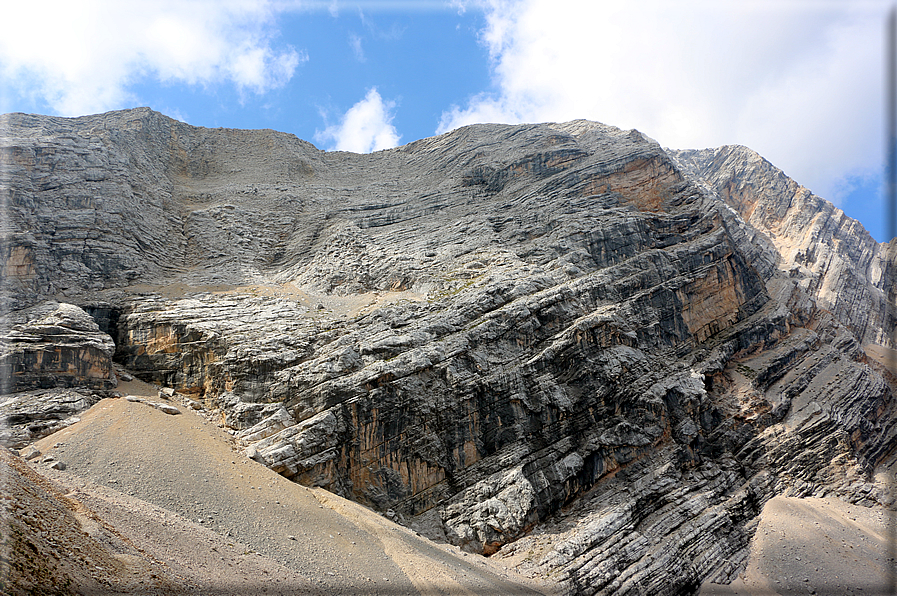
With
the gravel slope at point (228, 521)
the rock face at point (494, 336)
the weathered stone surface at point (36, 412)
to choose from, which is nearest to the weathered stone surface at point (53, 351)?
the weathered stone surface at point (36, 412)

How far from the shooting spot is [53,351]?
27.5 meters

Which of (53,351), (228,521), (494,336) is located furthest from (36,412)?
(494,336)

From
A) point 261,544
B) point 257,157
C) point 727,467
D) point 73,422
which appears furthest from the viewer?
point 257,157

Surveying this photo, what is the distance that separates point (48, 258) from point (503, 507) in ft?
121

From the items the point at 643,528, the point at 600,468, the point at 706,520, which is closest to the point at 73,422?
the point at 600,468

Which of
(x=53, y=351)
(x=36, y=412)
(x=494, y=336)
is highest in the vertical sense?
(x=494, y=336)

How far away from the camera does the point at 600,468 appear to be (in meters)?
29.8

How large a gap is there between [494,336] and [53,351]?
87.7ft

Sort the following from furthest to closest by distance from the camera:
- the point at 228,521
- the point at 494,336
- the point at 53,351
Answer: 1. the point at 494,336
2. the point at 53,351
3. the point at 228,521

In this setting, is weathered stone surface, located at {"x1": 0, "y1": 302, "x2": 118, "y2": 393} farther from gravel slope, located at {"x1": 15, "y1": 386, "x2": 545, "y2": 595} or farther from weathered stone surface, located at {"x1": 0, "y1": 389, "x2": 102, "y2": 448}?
gravel slope, located at {"x1": 15, "y1": 386, "x2": 545, "y2": 595}

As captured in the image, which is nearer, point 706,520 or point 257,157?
point 706,520

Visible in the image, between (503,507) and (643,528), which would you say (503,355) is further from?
(643,528)

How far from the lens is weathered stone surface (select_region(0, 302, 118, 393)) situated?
26281 mm

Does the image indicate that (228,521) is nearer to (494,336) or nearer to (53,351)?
(53,351)
